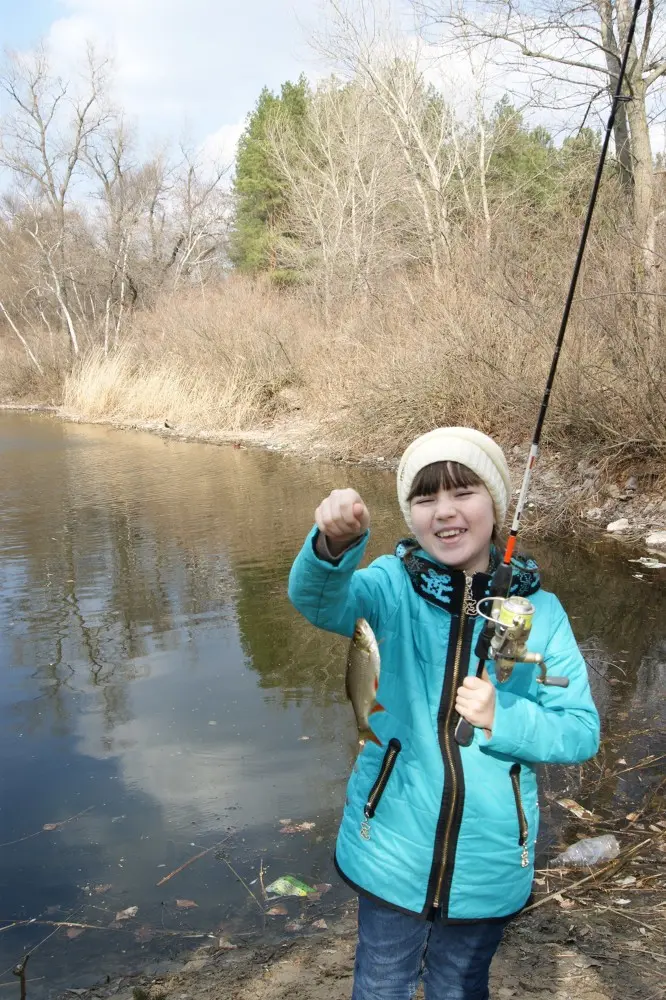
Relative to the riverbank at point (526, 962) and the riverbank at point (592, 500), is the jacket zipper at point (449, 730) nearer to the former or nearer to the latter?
the riverbank at point (526, 962)

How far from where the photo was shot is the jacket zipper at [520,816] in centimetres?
204

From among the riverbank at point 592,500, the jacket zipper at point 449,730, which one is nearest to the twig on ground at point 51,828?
the jacket zipper at point 449,730

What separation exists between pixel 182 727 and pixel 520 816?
11.6 ft

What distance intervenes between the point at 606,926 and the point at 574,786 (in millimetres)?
1191

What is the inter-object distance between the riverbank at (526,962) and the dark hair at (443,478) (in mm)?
1786

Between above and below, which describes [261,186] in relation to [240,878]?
above

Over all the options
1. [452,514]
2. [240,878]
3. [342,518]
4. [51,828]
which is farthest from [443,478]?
[51,828]

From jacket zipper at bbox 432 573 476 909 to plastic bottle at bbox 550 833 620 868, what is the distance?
1844 mm

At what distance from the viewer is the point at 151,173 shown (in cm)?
3831

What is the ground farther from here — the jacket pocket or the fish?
the fish

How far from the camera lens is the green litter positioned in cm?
353

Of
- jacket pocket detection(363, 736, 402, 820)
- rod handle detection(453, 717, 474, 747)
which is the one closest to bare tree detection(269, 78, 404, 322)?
jacket pocket detection(363, 736, 402, 820)

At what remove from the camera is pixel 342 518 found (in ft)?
6.39

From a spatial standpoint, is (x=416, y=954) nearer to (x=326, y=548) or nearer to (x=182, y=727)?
(x=326, y=548)
